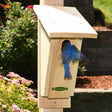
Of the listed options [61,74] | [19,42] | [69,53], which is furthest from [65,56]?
[19,42]

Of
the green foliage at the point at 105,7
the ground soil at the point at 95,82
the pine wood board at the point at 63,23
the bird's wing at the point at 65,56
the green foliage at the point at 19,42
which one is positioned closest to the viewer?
the pine wood board at the point at 63,23

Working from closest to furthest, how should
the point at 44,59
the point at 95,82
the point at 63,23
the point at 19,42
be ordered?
the point at 63,23 → the point at 44,59 → the point at 19,42 → the point at 95,82

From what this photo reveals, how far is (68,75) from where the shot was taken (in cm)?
229

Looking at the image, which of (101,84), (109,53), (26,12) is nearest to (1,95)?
(26,12)

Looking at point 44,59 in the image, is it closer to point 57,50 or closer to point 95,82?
point 57,50

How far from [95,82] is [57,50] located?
4.48 meters

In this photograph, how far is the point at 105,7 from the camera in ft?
27.2

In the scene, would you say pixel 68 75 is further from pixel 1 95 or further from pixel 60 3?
pixel 1 95

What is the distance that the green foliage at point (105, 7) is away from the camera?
25.8 feet

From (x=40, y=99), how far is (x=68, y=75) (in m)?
0.34

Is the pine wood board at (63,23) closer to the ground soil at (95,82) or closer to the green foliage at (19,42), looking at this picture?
the green foliage at (19,42)

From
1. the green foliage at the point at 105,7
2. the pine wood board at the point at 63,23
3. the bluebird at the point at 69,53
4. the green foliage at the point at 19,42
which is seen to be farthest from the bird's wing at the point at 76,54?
the green foliage at the point at 105,7

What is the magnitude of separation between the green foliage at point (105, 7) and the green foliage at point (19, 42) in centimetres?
247

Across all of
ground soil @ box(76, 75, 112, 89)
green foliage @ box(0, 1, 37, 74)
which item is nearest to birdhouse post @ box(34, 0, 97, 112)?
green foliage @ box(0, 1, 37, 74)
